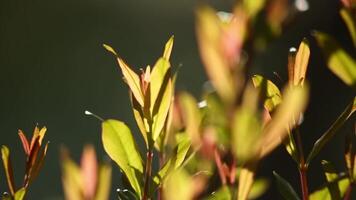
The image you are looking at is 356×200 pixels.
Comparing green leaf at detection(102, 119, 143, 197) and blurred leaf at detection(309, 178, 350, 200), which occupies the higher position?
green leaf at detection(102, 119, 143, 197)

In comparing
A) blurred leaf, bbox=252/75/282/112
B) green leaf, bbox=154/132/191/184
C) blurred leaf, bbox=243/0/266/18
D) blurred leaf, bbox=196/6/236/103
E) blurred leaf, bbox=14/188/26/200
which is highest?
blurred leaf, bbox=243/0/266/18

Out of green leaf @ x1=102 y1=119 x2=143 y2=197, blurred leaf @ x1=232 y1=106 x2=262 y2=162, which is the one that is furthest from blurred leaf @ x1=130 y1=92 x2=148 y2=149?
blurred leaf @ x1=232 y1=106 x2=262 y2=162

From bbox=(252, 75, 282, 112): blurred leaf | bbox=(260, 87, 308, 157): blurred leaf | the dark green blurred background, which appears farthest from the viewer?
the dark green blurred background

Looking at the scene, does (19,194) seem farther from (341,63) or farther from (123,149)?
(341,63)

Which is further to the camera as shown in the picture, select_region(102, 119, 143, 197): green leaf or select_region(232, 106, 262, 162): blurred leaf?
select_region(102, 119, 143, 197): green leaf

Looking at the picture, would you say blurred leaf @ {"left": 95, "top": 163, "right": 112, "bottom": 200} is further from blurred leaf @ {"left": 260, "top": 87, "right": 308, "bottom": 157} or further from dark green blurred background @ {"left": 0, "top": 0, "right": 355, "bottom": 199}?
dark green blurred background @ {"left": 0, "top": 0, "right": 355, "bottom": 199}

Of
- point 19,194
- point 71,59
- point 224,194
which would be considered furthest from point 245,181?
point 71,59

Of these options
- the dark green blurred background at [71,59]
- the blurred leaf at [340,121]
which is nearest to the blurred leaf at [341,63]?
the blurred leaf at [340,121]

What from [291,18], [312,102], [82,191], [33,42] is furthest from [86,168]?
[33,42]
